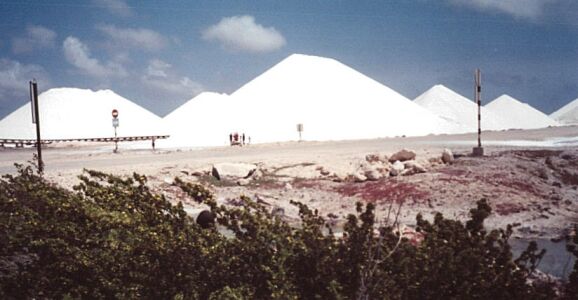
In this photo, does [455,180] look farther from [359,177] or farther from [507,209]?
[359,177]

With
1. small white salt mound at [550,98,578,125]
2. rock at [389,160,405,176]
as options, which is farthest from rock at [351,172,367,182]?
small white salt mound at [550,98,578,125]

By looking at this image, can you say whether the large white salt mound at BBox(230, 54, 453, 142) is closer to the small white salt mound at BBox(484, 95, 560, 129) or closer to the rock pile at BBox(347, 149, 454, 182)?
the small white salt mound at BBox(484, 95, 560, 129)

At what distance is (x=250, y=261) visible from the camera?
459cm

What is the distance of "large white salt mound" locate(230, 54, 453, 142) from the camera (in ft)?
148

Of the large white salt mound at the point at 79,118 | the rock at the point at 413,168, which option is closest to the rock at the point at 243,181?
the rock at the point at 413,168

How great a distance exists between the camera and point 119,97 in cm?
6594

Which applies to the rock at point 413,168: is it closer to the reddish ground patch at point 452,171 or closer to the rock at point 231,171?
the reddish ground patch at point 452,171

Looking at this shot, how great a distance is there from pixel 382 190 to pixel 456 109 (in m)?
56.2

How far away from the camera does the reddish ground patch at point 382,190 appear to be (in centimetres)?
1451

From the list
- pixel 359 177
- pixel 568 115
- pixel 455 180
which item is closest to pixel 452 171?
pixel 455 180

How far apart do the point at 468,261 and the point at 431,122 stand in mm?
47408

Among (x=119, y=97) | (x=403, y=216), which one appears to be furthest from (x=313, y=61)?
(x=403, y=216)

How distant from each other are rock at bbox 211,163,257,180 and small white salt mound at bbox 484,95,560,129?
49.4m

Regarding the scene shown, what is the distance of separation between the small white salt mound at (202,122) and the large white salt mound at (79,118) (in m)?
2.24
